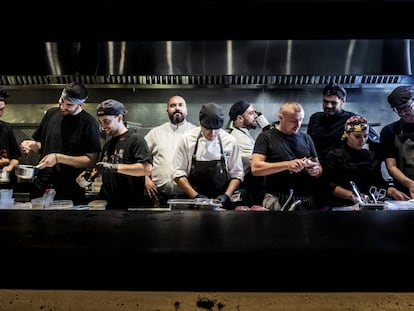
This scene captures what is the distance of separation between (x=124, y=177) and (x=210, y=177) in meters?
0.57

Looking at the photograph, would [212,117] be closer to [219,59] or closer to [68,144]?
[219,59]

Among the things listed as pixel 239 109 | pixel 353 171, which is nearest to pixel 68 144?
pixel 239 109

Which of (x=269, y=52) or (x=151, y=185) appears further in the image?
(x=269, y=52)

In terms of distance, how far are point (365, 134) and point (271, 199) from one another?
0.74 metres

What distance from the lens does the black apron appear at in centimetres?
245

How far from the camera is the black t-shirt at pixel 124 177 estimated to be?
7.62ft

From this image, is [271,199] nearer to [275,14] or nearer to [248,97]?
[275,14]

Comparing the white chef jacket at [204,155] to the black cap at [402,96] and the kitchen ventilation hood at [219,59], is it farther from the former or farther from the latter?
the black cap at [402,96]

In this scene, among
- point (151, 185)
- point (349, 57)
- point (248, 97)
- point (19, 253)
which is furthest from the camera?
point (248, 97)

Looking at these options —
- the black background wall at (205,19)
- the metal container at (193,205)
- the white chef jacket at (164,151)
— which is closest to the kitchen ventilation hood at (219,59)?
the white chef jacket at (164,151)

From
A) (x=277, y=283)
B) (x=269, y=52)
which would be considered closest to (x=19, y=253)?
(x=277, y=283)

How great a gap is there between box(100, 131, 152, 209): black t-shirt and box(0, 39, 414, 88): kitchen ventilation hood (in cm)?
95

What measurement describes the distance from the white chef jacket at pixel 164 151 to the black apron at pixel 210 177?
0.53 metres

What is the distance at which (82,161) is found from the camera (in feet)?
7.81
